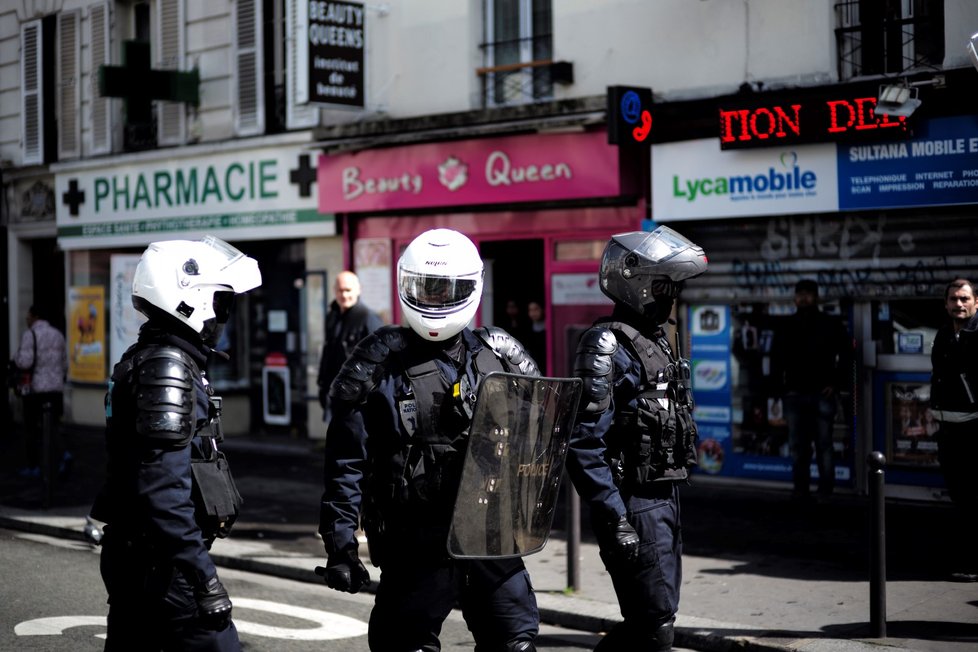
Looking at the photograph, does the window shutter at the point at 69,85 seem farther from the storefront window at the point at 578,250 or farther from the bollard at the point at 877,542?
the bollard at the point at 877,542

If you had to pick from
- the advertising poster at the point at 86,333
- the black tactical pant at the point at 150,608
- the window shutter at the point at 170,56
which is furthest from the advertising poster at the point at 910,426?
the advertising poster at the point at 86,333

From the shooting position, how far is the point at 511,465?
4242mm

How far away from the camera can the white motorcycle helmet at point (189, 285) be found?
4.39 m

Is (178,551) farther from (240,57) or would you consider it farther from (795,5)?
(240,57)

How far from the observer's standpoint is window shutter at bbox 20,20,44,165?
19.3m

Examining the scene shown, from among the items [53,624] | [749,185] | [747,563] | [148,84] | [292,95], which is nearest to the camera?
[53,624]

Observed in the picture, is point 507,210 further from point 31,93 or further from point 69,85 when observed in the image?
point 31,93

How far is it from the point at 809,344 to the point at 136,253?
11.1 metres

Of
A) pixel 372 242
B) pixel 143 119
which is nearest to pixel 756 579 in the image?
pixel 372 242

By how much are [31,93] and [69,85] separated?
0.85 m

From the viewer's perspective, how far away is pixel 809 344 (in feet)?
34.4

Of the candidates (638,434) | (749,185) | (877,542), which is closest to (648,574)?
(638,434)

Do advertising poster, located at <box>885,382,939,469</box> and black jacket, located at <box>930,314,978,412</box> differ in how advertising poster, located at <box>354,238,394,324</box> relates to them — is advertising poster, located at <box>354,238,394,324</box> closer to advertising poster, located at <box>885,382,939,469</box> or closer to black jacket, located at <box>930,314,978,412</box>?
advertising poster, located at <box>885,382,939,469</box>

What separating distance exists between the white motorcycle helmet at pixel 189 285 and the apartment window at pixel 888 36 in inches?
297
